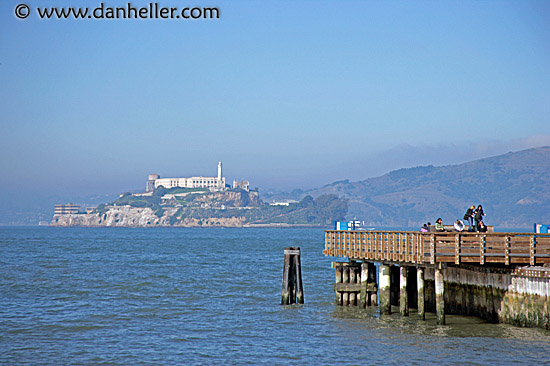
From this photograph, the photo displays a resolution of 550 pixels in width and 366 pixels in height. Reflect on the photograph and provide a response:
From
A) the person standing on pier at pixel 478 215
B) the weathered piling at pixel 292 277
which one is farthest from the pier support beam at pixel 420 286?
the weathered piling at pixel 292 277

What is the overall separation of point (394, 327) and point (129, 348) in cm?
1131

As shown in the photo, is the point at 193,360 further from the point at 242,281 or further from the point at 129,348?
the point at 242,281

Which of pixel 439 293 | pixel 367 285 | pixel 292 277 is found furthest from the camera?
pixel 292 277

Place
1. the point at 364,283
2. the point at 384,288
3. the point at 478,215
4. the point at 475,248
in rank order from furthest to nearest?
the point at 364,283
the point at 478,215
the point at 384,288
the point at 475,248

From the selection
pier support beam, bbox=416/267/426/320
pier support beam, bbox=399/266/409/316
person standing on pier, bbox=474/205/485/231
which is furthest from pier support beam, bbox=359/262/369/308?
person standing on pier, bbox=474/205/485/231

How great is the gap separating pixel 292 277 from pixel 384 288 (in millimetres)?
5604

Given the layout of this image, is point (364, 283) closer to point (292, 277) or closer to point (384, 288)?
point (384, 288)

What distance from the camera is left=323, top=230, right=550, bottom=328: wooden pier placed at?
1091 inches

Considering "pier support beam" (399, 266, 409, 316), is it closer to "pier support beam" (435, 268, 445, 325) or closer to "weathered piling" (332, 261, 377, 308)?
"pier support beam" (435, 268, 445, 325)

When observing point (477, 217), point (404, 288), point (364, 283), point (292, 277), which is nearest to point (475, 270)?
point (404, 288)

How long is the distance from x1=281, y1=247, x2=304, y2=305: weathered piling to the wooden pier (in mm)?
3193

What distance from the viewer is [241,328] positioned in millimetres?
31375

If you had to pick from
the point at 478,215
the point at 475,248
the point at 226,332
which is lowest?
the point at 226,332

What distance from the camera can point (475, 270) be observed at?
31.0 meters
